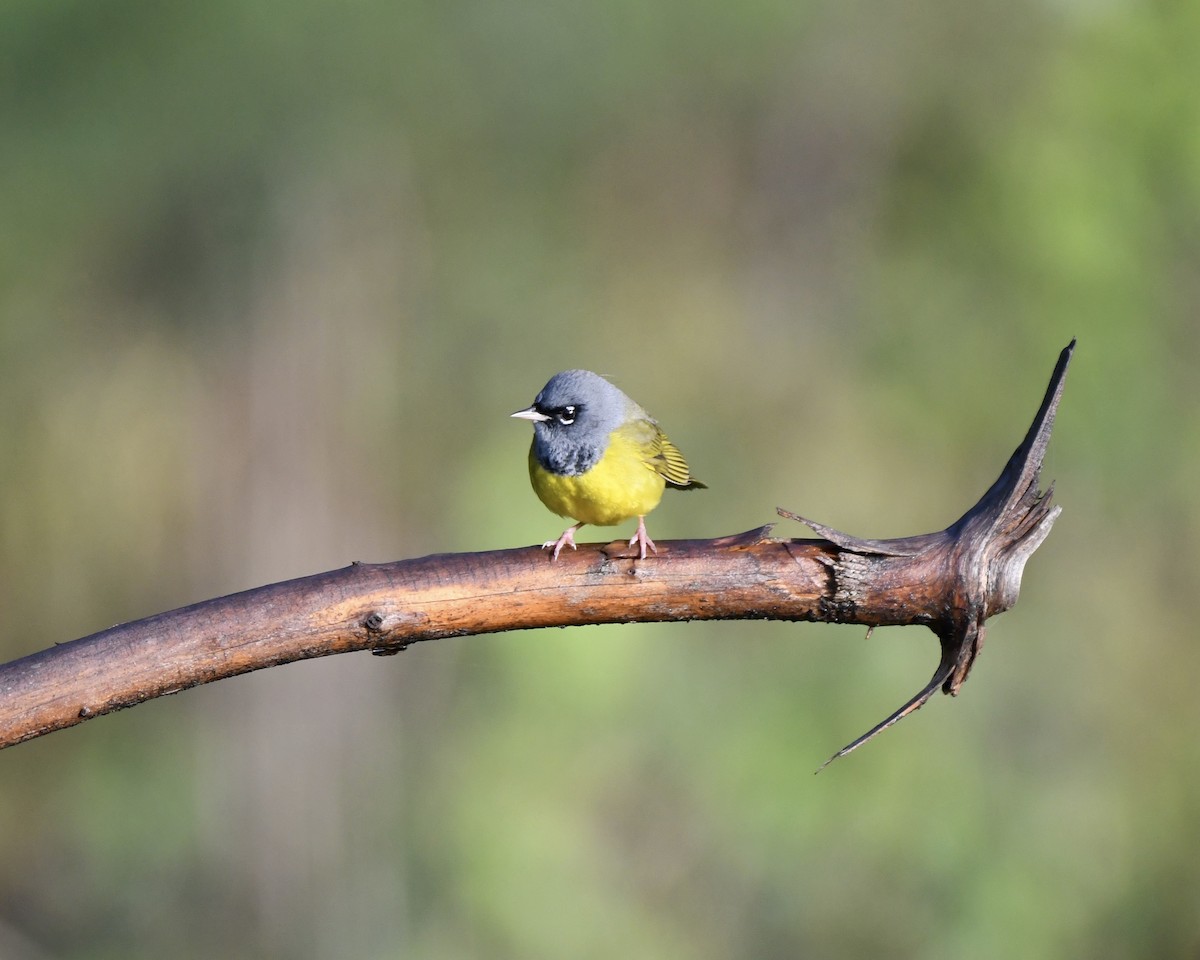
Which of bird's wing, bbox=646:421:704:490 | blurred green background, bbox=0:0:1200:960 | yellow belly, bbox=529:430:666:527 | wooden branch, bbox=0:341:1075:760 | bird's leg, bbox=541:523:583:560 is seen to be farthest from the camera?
blurred green background, bbox=0:0:1200:960

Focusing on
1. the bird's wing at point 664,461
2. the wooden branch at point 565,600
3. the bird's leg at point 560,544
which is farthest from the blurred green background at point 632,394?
the wooden branch at point 565,600

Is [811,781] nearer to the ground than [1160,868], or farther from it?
farther from it

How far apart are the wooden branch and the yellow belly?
97 centimetres

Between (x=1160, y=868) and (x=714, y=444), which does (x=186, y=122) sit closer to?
(x=714, y=444)

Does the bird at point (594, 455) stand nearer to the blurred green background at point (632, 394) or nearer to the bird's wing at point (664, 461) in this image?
the bird's wing at point (664, 461)

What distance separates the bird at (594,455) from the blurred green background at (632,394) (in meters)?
3.80

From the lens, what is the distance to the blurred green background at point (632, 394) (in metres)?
7.73

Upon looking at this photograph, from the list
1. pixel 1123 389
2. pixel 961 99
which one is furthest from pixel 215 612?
pixel 961 99

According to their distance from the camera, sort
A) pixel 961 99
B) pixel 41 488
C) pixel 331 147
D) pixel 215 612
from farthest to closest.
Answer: pixel 961 99 → pixel 41 488 → pixel 331 147 → pixel 215 612

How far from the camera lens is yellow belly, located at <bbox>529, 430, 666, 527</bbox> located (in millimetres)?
3889

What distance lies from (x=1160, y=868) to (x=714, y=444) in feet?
12.7

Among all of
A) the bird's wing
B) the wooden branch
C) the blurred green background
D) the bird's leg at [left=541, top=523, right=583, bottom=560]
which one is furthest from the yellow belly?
the blurred green background

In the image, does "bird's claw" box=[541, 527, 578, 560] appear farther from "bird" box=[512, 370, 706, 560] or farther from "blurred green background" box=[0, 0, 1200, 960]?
"blurred green background" box=[0, 0, 1200, 960]

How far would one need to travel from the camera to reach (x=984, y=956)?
A: 729cm
